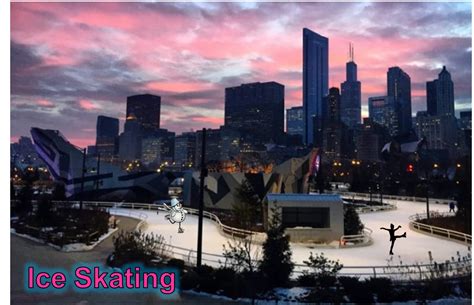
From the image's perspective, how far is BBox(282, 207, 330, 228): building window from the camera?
41.3 ft

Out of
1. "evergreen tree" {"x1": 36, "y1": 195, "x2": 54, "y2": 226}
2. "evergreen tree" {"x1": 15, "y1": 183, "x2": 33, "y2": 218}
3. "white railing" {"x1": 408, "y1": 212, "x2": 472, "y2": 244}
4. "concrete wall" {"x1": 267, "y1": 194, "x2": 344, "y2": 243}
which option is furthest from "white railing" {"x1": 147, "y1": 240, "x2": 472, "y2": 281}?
"evergreen tree" {"x1": 15, "y1": 183, "x2": 33, "y2": 218}

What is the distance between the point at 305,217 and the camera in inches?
501

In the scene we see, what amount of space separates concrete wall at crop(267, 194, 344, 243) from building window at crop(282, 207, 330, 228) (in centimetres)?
16

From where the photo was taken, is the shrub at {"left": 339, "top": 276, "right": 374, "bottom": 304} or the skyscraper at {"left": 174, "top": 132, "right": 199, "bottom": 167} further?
the skyscraper at {"left": 174, "top": 132, "right": 199, "bottom": 167}

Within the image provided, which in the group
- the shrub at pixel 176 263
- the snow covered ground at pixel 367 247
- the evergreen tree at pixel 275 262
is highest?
the evergreen tree at pixel 275 262

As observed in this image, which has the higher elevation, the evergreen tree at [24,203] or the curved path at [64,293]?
the evergreen tree at [24,203]

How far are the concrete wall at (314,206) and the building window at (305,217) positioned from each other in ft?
0.54

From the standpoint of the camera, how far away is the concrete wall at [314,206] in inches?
473

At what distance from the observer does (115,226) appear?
1427 cm

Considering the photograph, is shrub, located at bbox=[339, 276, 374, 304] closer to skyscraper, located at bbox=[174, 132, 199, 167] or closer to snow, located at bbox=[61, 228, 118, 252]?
snow, located at bbox=[61, 228, 118, 252]

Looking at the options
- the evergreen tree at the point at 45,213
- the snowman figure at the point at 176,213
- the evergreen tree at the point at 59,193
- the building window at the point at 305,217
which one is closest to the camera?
the building window at the point at 305,217

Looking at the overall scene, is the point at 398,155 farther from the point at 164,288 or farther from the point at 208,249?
→ the point at 164,288

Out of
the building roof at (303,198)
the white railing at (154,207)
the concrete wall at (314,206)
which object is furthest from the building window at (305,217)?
the white railing at (154,207)

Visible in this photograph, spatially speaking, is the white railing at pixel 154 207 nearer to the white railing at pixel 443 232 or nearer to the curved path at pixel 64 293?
the curved path at pixel 64 293
